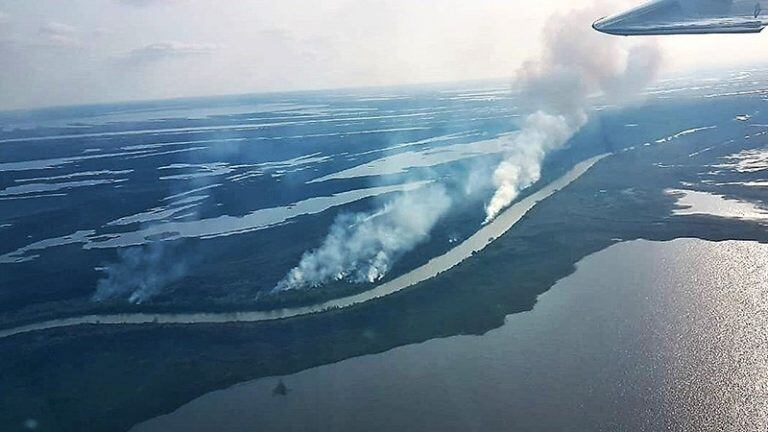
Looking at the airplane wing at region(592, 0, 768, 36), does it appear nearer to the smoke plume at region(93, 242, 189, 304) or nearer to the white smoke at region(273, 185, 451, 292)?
the white smoke at region(273, 185, 451, 292)

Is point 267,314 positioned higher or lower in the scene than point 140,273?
lower

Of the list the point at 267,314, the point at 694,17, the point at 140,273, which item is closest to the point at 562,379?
the point at 694,17

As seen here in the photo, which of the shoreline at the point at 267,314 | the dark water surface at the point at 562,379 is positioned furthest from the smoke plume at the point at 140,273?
the dark water surface at the point at 562,379

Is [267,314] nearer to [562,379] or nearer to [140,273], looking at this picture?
[140,273]

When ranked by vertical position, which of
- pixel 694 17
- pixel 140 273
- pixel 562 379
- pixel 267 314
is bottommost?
pixel 562 379

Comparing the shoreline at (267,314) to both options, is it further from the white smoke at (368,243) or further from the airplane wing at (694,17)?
the airplane wing at (694,17)

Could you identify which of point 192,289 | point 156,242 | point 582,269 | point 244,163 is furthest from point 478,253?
point 244,163

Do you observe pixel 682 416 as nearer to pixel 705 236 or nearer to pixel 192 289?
pixel 705 236
